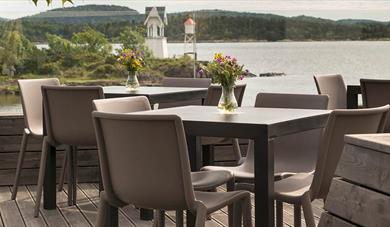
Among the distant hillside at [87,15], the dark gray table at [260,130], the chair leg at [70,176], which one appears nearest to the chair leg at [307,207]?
the dark gray table at [260,130]

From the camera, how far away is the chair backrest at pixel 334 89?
673cm

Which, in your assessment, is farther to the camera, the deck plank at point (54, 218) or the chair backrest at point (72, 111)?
the chair backrest at point (72, 111)

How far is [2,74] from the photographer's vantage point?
7406 millimetres

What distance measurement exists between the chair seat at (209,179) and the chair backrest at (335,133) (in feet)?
1.75

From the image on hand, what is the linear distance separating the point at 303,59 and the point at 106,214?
15.0 ft

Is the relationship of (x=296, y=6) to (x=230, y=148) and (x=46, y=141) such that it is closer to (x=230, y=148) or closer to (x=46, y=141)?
(x=230, y=148)

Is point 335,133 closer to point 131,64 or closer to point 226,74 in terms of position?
point 226,74

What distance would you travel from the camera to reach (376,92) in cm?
588

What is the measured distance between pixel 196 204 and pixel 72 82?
4410 millimetres

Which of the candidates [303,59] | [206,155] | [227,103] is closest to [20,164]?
[206,155]

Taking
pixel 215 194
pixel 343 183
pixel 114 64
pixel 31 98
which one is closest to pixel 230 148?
pixel 114 64

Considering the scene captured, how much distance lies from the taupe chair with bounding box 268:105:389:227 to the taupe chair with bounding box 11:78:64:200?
2.89 m

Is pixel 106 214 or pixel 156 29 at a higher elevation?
pixel 156 29

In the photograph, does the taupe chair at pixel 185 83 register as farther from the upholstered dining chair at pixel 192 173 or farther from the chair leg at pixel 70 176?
the upholstered dining chair at pixel 192 173
